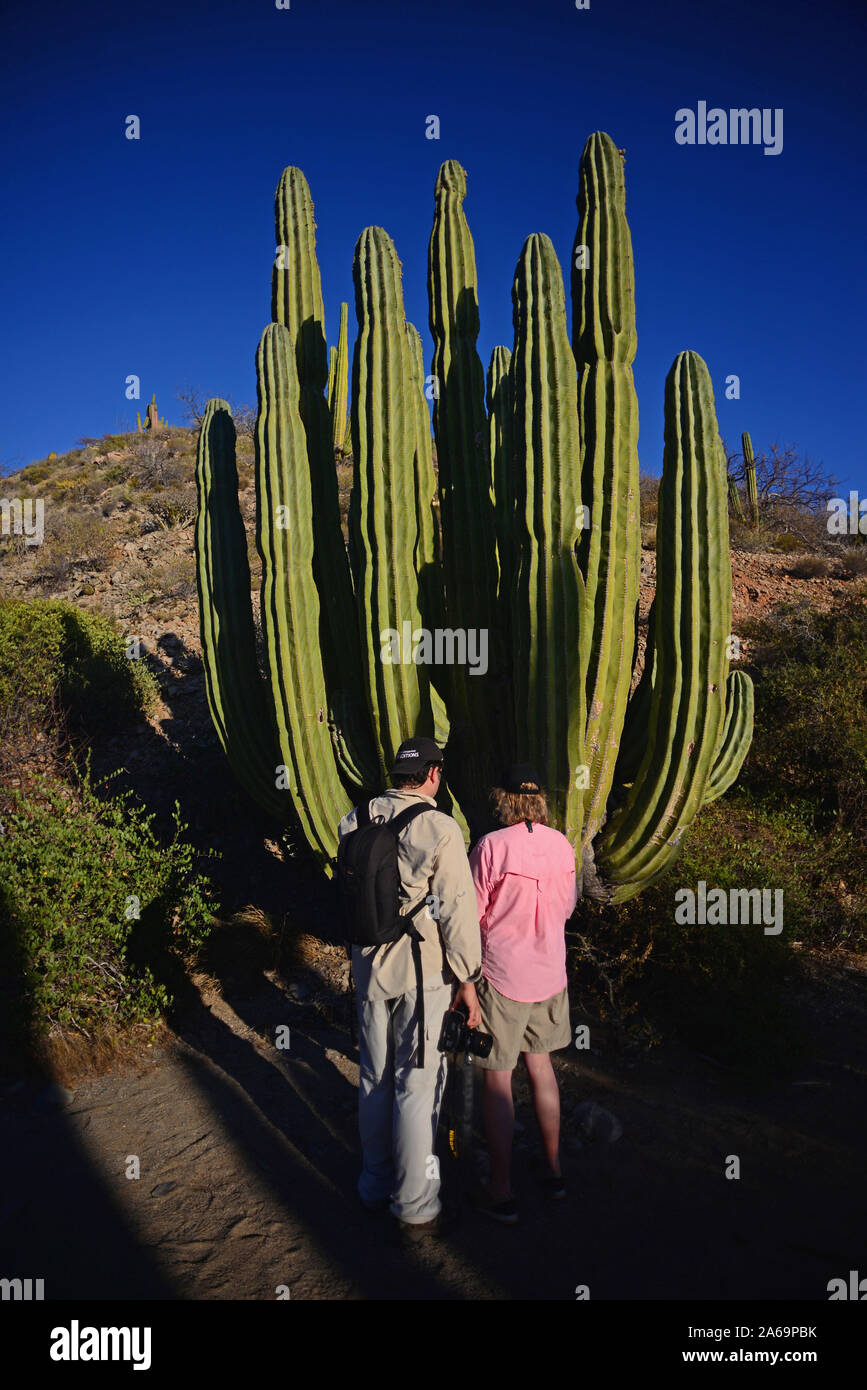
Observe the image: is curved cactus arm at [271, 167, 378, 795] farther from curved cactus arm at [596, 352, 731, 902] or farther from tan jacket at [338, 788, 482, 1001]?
tan jacket at [338, 788, 482, 1001]

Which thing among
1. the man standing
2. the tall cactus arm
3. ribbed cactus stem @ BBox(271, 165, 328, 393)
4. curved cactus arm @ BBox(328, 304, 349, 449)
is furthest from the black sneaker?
curved cactus arm @ BBox(328, 304, 349, 449)

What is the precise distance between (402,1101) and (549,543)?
281 centimetres

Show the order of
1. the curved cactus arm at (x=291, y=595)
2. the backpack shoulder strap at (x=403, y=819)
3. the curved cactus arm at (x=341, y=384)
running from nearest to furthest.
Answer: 1. the backpack shoulder strap at (x=403, y=819)
2. the curved cactus arm at (x=291, y=595)
3. the curved cactus arm at (x=341, y=384)

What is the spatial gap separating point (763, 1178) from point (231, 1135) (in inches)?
95.4

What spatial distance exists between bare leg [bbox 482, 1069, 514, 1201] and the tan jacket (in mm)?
461

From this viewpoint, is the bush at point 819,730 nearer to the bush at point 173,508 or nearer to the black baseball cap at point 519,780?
the black baseball cap at point 519,780

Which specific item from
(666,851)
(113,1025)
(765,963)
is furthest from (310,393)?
(765,963)

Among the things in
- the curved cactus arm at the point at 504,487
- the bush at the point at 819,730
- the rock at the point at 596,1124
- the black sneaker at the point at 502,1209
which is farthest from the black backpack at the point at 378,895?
the bush at the point at 819,730

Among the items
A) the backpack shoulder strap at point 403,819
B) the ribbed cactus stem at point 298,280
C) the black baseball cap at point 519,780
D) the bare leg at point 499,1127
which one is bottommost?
the bare leg at point 499,1127

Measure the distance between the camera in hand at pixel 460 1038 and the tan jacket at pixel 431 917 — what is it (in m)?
0.14

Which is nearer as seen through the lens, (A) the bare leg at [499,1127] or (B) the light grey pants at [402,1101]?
(B) the light grey pants at [402,1101]

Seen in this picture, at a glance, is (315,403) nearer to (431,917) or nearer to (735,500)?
(431,917)

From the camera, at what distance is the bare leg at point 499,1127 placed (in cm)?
296
